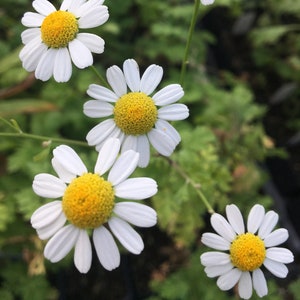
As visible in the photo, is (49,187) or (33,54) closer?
(49,187)

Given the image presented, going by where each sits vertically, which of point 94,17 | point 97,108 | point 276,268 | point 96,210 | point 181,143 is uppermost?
point 94,17

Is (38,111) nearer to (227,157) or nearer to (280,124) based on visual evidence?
(227,157)

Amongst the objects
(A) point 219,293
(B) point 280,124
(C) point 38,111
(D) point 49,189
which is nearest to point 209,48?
(B) point 280,124

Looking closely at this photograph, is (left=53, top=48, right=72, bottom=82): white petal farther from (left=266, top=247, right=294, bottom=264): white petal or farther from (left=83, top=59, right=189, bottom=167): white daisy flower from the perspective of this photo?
(left=266, top=247, right=294, bottom=264): white petal

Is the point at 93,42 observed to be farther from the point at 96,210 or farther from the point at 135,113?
the point at 96,210

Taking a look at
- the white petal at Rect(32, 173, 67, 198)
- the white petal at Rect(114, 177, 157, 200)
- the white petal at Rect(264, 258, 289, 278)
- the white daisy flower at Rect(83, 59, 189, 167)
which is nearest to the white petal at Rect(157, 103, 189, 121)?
the white daisy flower at Rect(83, 59, 189, 167)

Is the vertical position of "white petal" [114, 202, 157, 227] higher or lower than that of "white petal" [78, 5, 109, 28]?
lower

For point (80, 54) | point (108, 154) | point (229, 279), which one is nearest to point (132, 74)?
point (80, 54)
